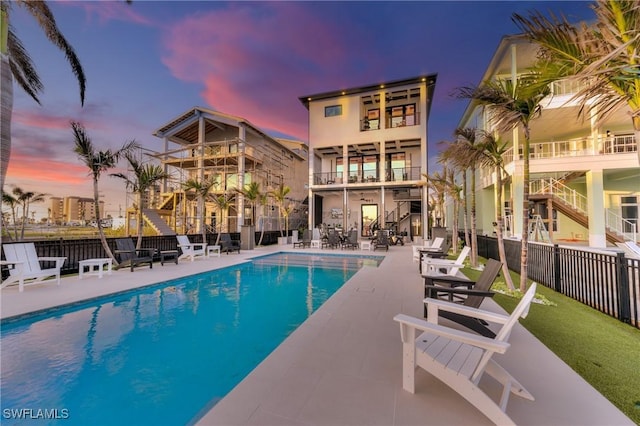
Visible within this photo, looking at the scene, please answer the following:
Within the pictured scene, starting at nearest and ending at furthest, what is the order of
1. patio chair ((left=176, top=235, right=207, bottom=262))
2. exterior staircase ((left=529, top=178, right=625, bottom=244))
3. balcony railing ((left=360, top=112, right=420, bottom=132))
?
patio chair ((left=176, top=235, right=207, bottom=262)) → exterior staircase ((left=529, top=178, right=625, bottom=244)) → balcony railing ((left=360, top=112, right=420, bottom=132))

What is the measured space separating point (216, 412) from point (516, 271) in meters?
9.41

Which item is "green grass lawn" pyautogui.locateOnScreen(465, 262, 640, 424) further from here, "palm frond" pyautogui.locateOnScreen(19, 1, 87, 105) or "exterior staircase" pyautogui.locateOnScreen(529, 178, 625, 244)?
"palm frond" pyautogui.locateOnScreen(19, 1, 87, 105)

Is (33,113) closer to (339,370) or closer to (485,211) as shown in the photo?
(339,370)

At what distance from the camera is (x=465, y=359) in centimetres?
200

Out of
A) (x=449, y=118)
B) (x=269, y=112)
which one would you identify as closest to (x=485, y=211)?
(x=449, y=118)

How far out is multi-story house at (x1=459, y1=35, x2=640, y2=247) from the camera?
11430 mm

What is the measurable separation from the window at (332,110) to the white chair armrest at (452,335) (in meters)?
19.4

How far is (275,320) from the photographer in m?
4.70

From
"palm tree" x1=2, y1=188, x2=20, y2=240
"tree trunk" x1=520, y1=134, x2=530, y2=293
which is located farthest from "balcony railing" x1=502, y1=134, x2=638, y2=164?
"palm tree" x1=2, y1=188, x2=20, y2=240

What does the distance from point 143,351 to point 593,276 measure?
7505 mm

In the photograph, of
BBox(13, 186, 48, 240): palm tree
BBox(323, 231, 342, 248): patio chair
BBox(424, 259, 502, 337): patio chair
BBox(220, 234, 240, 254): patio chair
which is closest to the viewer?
BBox(424, 259, 502, 337): patio chair

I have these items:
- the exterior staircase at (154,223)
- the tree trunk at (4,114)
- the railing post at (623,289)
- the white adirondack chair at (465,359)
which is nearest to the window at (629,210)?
the railing post at (623,289)

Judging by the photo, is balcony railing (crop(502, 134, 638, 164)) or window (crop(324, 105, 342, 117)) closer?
balcony railing (crop(502, 134, 638, 164))

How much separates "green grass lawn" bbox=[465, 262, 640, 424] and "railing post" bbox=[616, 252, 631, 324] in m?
0.15
